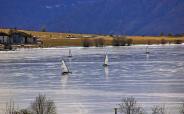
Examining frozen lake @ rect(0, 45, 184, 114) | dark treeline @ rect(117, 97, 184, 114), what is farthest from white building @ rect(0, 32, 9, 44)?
dark treeline @ rect(117, 97, 184, 114)

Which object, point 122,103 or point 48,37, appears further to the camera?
point 48,37

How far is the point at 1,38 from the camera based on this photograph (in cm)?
15212

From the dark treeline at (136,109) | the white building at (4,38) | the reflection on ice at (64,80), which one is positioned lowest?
the reflection on ice at (64,80)

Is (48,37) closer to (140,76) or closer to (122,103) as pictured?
(140,76)

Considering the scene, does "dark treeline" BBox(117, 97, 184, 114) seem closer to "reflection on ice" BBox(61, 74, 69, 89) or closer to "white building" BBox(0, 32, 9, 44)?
"reflection on ice" BBox(61, 74, 69, 89)

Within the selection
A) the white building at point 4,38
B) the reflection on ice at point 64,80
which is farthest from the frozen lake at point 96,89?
the white building at point 4,38

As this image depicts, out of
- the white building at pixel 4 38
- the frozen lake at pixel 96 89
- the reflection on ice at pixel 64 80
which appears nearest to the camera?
the frozen lake at pixel 96 89

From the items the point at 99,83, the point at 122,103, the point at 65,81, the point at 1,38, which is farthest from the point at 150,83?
the point at 1,38

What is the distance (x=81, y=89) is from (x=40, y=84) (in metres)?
5.24

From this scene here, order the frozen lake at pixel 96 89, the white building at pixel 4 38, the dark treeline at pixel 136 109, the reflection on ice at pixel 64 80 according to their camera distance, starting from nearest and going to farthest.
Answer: the dark treeline at pixel 136 109 → the frozen lake at pixel 96 89 → the reflection on ice at pixel 64 80 → the white building at pixel 4 38

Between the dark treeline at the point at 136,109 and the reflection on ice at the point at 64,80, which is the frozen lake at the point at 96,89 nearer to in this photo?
the reflection on ice at the point at 64,80

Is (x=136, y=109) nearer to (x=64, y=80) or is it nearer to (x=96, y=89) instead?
(x=96, y=89)

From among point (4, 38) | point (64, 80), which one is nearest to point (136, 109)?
point (64, 80)

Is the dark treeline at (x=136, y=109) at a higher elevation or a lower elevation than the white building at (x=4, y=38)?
lower
